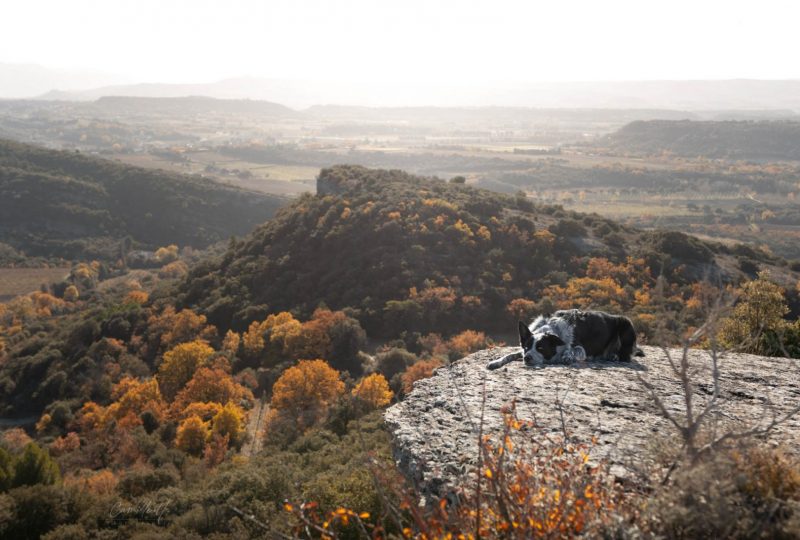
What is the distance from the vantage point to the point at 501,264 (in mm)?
52000

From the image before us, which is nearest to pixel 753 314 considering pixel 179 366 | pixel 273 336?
pixel 273 336

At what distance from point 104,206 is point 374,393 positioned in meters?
114

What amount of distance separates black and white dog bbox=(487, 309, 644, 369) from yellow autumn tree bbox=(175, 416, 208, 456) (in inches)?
998

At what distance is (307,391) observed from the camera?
111 ft

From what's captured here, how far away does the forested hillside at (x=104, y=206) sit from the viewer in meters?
114

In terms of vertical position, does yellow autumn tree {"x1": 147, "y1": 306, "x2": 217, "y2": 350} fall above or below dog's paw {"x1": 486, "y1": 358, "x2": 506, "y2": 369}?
below

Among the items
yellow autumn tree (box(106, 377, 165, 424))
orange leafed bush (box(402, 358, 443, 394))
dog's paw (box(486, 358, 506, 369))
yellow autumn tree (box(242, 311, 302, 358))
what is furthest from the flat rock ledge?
yellow autumn tree (box(242, 311, 302, 358))

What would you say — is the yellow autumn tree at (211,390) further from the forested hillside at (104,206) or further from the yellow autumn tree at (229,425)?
the forested hillside at (104,206)

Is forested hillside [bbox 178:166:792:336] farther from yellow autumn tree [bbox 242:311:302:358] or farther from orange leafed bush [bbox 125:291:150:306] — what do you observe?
orange leafed bush [bbox 125:291:150:306]

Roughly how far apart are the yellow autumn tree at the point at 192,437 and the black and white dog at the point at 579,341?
Result: 83.1ft

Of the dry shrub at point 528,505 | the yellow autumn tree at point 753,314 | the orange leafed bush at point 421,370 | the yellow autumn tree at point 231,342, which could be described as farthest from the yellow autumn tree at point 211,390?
the dry shrub at point 528,505

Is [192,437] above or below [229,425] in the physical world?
below

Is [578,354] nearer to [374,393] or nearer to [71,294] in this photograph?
[374,393]

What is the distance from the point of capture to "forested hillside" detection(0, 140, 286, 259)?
11406 centimetres
